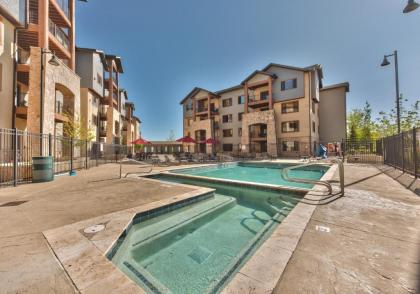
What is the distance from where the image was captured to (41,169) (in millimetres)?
7398

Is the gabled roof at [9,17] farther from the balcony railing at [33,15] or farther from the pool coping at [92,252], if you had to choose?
the pool coping at [92,252]

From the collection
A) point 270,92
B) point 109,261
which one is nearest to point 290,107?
point 270,92

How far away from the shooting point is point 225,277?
236cm

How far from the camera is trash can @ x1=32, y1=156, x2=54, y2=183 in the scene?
7.33 m

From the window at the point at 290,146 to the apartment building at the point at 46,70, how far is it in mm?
25110

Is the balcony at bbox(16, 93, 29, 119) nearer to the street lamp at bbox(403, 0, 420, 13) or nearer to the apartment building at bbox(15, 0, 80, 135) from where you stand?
the apartment building at bbox(15, 0, 80, 135)

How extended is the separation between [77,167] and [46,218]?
10.1 meters

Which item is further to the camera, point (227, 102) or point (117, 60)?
point (227, 102)

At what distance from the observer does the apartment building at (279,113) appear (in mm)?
23344

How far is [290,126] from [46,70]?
85.6 ft

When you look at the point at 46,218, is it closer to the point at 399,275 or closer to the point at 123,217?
the point at 123,217

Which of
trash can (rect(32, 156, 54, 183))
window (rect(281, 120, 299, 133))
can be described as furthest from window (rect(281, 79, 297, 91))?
trash can (rect(32, 156, 54, 183))

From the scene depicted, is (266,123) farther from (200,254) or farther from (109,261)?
(109,261)

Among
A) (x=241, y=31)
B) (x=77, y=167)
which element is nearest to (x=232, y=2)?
(x=241, y=31)
